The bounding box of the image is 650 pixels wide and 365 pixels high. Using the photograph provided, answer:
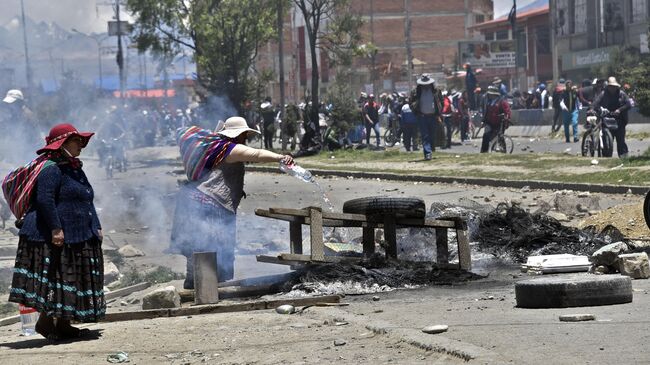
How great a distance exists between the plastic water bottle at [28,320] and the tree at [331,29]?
2712cm

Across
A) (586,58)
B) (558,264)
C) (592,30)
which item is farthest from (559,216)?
(592,30)

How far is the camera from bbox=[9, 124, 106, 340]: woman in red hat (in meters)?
8.41

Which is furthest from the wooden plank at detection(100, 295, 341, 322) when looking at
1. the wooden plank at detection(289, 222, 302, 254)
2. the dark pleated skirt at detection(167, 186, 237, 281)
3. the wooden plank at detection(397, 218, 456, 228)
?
the wooden plank at detection(397, 218, 456, 228)

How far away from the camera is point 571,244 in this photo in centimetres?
1178

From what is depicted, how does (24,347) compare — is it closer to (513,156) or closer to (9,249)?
(9,249)

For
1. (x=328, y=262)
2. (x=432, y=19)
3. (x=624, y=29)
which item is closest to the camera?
(x=328, y=262)

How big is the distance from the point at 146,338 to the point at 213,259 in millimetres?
1518

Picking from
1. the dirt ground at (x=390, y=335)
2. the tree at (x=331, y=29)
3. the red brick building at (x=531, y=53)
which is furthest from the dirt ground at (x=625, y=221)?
the red brick building at (x=531, y=53)

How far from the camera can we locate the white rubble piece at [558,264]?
34.0 ft

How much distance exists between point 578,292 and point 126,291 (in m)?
5.13

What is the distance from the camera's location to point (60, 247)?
8492 millimetres

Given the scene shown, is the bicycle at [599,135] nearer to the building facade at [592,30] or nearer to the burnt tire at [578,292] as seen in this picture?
the burnt tire at [578,292]

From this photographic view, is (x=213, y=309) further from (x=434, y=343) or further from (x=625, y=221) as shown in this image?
(x=625, y=221)

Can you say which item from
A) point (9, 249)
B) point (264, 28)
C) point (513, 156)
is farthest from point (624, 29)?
point (9, 249)
